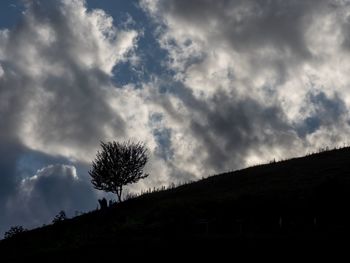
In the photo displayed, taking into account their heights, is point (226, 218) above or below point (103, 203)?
below

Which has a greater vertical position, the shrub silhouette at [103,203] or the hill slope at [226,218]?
the shrub silhouette at [103,203]

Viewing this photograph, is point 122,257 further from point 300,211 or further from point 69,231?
point 69,231

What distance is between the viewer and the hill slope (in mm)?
26844

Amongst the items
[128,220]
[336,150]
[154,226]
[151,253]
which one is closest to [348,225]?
[151,253]

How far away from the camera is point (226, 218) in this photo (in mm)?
35781

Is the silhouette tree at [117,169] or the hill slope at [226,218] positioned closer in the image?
the hill slope at [226,218]

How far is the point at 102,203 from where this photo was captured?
5878 centimetres

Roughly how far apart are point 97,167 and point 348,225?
48.5m

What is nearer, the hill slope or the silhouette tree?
the hill slope

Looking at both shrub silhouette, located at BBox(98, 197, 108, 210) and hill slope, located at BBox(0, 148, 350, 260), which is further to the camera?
shrub silhouette, located at BBox(98, 197, 108, 210)

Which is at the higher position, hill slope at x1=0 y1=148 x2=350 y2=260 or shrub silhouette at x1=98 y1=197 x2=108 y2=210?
shrub silhouette at x1=98 y1=197 x2=108 y2=210

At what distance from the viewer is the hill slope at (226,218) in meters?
26.8

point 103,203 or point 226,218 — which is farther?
point 103,203

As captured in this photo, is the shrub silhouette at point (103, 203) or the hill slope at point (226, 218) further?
the shrub silhouette at point (103, 203)
